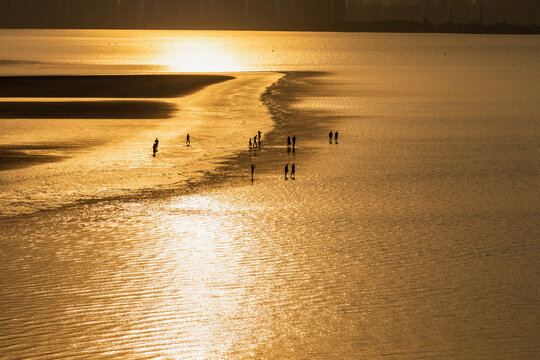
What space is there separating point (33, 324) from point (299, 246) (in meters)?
8.05

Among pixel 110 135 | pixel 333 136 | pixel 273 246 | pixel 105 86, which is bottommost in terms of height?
pixel 273 246

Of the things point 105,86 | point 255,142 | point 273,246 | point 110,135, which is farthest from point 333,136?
point 105,86

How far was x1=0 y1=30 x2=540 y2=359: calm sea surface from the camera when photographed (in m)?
15.0

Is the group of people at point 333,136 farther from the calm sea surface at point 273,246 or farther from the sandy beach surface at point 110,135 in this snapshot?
the sandy beach surface at point 110,135

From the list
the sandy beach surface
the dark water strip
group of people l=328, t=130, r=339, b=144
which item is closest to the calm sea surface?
the sandy beach surface

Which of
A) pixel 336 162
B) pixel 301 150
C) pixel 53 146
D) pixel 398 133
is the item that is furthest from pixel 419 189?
pixel 53 146

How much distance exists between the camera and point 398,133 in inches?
1666

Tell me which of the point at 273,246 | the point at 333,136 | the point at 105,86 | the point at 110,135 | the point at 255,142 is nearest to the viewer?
the point at 273,246

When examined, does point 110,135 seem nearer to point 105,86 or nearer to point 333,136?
point 333,136

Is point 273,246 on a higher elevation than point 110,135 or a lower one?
lower

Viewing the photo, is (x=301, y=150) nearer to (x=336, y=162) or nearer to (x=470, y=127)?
(x=336, y=162)

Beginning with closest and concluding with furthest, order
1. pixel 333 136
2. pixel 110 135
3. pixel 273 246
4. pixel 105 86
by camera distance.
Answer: pixel 273 246, pixel 110 135, pixel 333 136, pixel 105 86

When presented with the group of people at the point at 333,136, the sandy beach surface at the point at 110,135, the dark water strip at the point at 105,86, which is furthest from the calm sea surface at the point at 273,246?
the dark water strip at the point at 105,86

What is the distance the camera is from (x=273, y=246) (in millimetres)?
21109
